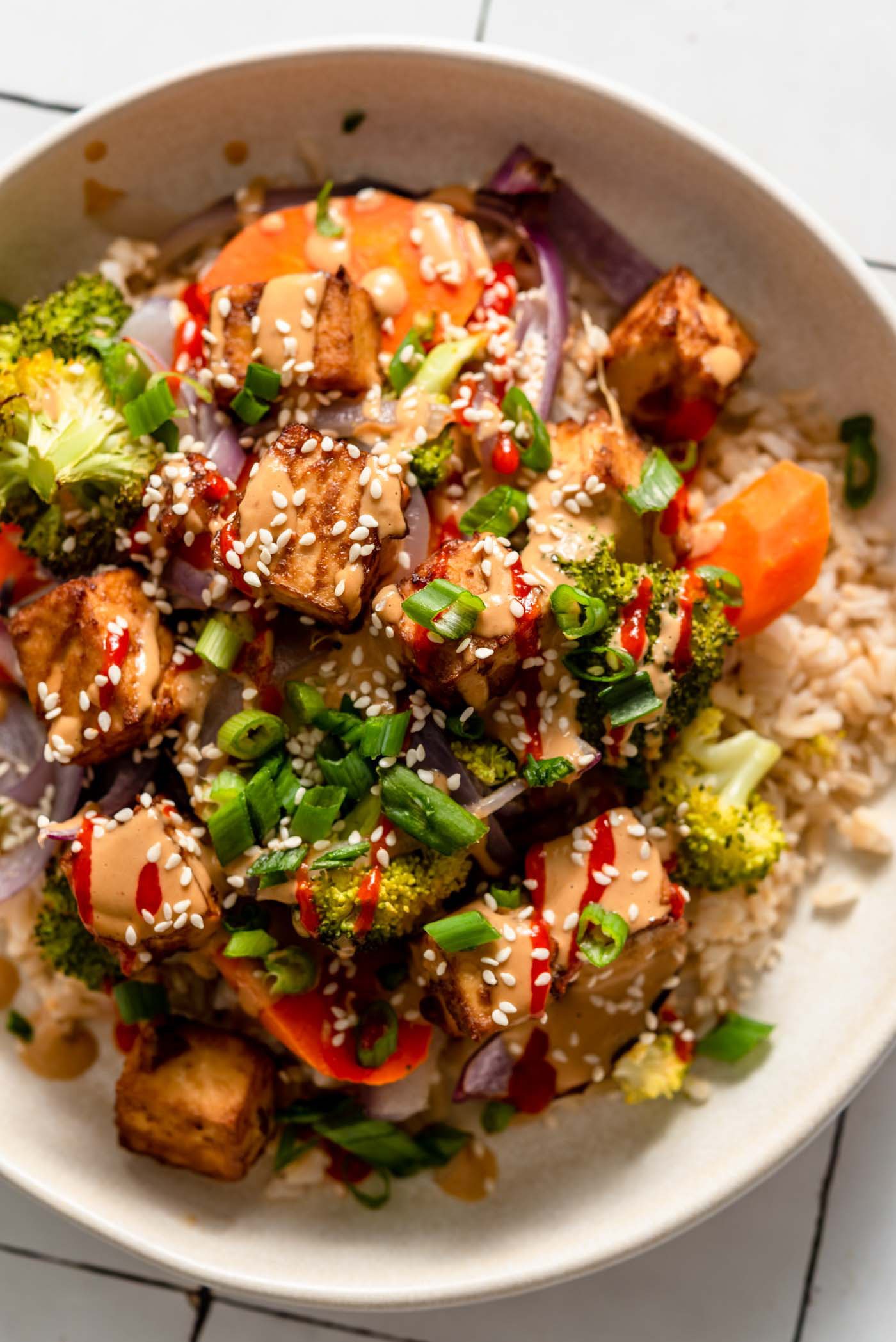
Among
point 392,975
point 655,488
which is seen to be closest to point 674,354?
point 655,488

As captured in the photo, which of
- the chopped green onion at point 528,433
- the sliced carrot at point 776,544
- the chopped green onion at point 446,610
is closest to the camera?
the chopped green onion at point 446,610

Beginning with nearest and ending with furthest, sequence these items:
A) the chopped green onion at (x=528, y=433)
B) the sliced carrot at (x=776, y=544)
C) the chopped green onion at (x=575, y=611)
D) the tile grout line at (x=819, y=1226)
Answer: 1. the chopped green onion at (x=575, y=611)
2. the chopped green onion at (x=528, y=433)
3. the sliced carrot at (x=776, y=544)
4. the tile grout line at (x=819, y=1226)

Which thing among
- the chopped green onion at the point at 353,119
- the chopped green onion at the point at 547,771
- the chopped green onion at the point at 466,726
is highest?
the chopped green onion at the point at 353,119

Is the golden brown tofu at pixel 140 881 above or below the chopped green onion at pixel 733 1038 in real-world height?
above

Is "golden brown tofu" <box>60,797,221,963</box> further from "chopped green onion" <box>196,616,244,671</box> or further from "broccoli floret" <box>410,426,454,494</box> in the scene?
"broccoli floret" <box>410,426,454,494</box>

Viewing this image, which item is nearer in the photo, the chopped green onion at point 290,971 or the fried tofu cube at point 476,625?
the fried tofu cube at point 476,625

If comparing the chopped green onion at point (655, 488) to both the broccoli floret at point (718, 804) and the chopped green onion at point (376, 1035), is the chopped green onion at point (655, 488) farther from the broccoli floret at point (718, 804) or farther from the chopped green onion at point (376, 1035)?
the chopped green onion at point (376, 1035)

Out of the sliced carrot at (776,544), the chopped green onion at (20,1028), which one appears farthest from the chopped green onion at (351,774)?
the chopped green onion at (20,1028)

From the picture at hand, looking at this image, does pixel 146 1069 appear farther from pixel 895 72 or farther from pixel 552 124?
pixel 895 72
